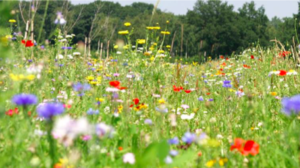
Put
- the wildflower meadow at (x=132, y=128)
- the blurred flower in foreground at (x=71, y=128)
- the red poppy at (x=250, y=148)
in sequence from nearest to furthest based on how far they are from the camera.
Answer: the blurred flower in foreground at (x=71, y=128) → the wildflower meadow at (x=132, y=128) → the red poppy at (x=250, y=148)

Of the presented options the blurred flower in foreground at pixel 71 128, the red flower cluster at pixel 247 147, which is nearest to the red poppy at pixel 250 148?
the red flower cluster at pixel 247 147

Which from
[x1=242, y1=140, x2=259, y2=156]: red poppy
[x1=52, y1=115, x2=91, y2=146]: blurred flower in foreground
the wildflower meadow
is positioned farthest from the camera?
[x1=242, y1=140, x2=259, y2=156]: red poppy

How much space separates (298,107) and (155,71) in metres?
2.59

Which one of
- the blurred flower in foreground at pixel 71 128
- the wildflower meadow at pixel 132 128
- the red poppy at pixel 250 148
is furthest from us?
the red poppy at pixel 250 148

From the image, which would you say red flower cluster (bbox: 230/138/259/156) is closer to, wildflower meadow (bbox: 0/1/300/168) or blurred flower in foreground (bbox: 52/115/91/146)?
wildflower meadow (bbox: 0/1/300/168)

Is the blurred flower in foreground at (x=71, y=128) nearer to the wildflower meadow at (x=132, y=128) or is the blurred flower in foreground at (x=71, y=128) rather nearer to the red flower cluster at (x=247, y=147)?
the wildflower meadow at (x=132, y=128)

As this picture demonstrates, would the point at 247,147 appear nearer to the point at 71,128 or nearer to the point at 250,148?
the point at 250,148

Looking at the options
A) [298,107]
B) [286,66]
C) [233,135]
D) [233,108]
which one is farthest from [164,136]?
[286,66]

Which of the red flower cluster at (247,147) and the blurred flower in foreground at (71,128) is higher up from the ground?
the blurred flower in foreground at (71,128)

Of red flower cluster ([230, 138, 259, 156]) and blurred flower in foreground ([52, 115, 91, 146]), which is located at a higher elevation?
blurred flower in foreground ([52, 115, 91, 146])

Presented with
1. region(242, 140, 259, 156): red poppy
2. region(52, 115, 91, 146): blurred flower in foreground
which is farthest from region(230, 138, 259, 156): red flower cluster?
region(52, 115, 91, 146): blurred flower in foreground

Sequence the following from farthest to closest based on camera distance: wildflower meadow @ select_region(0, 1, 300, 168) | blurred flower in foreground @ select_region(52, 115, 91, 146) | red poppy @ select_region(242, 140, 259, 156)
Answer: red poppy @ select_region(242, 140, 259, 156)
wildflower meadow @ select_region(0, 1, 300, 168)
blurred flower in foreground @ select_region(52, 115, 91, 146)

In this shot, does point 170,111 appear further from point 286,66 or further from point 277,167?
point 286,66

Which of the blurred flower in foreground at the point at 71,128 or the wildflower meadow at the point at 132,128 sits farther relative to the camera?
the wildflower meadow at the point at 132,128
